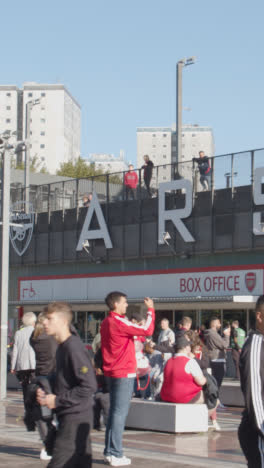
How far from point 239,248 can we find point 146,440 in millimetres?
17596

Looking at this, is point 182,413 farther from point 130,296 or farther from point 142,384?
point 130,296

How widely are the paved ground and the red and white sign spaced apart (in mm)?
14865

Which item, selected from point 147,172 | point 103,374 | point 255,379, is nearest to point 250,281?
point 147,172

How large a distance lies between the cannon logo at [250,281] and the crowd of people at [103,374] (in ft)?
33.1

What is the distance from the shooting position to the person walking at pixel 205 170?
3014 cm

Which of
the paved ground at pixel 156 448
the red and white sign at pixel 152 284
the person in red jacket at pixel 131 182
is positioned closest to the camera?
the paved ground at pixel 156 448

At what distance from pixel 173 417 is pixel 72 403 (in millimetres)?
6638

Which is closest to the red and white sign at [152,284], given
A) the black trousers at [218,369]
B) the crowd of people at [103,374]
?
the crowd of people at [103,374]

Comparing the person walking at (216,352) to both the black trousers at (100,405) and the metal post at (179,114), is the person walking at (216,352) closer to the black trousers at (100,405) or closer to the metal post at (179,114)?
the black trousers at (100,405)

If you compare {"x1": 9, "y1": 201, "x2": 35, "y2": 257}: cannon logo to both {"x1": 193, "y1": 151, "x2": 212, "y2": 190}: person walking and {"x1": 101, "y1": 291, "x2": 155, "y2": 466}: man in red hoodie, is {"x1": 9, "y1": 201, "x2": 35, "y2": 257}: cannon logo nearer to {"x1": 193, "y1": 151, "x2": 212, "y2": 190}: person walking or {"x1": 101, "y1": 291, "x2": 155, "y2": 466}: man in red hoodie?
{"x1": 193, "y1": 151, "x2": 212, "y2": 190}: person walking

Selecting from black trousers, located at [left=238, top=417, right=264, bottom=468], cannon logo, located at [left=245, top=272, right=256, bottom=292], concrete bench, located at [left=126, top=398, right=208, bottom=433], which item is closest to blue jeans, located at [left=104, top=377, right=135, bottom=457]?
concrete bench, located at [left=126, top=398, right=208, bottom=433]

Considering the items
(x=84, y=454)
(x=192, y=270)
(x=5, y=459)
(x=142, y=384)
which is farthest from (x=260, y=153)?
(x=84, y=454)

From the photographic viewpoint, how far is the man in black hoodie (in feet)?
20.6

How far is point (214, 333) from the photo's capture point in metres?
17.2
